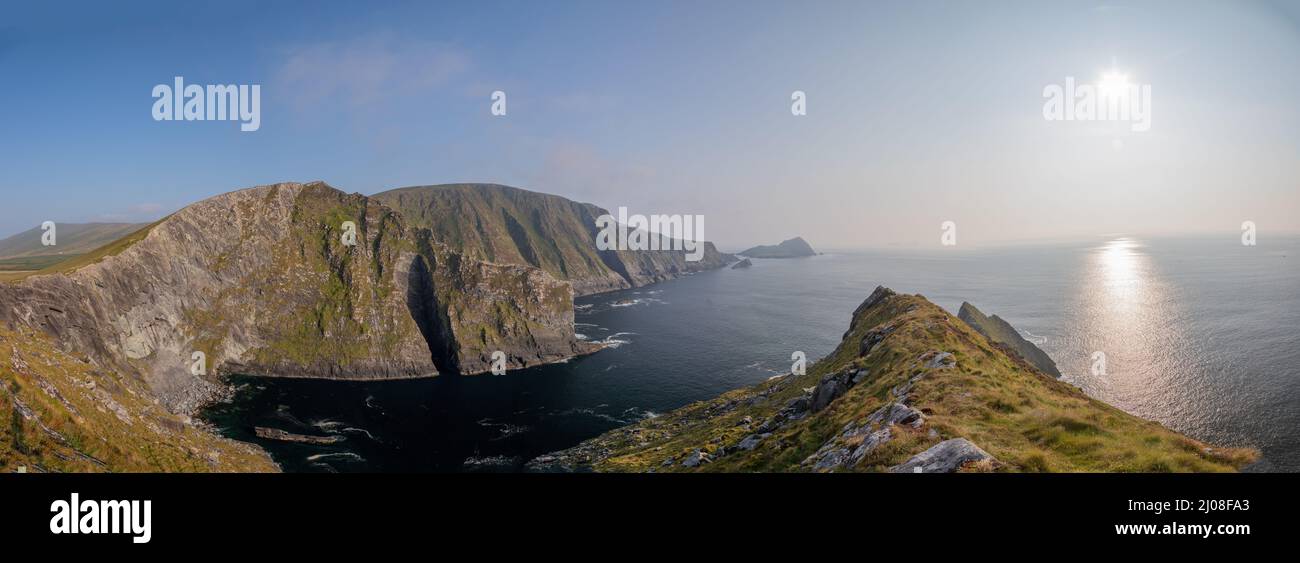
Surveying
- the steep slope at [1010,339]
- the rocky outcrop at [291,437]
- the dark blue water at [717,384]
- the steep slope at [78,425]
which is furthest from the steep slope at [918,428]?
the steep slope at [1010,339]

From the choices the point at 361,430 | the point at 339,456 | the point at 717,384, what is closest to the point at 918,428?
the point at 339,456

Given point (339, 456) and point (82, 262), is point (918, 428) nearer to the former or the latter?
point (339, 456)

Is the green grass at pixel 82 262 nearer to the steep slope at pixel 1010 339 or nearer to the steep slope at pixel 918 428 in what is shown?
the steep slope at pixel 918 428

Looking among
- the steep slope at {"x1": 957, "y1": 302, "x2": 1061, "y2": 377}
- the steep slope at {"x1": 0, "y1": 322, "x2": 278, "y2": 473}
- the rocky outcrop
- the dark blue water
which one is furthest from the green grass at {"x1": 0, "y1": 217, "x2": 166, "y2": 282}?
the steep slope at {"x1": 957, "y1": 302, "x2": 1061, "y2": 377}
